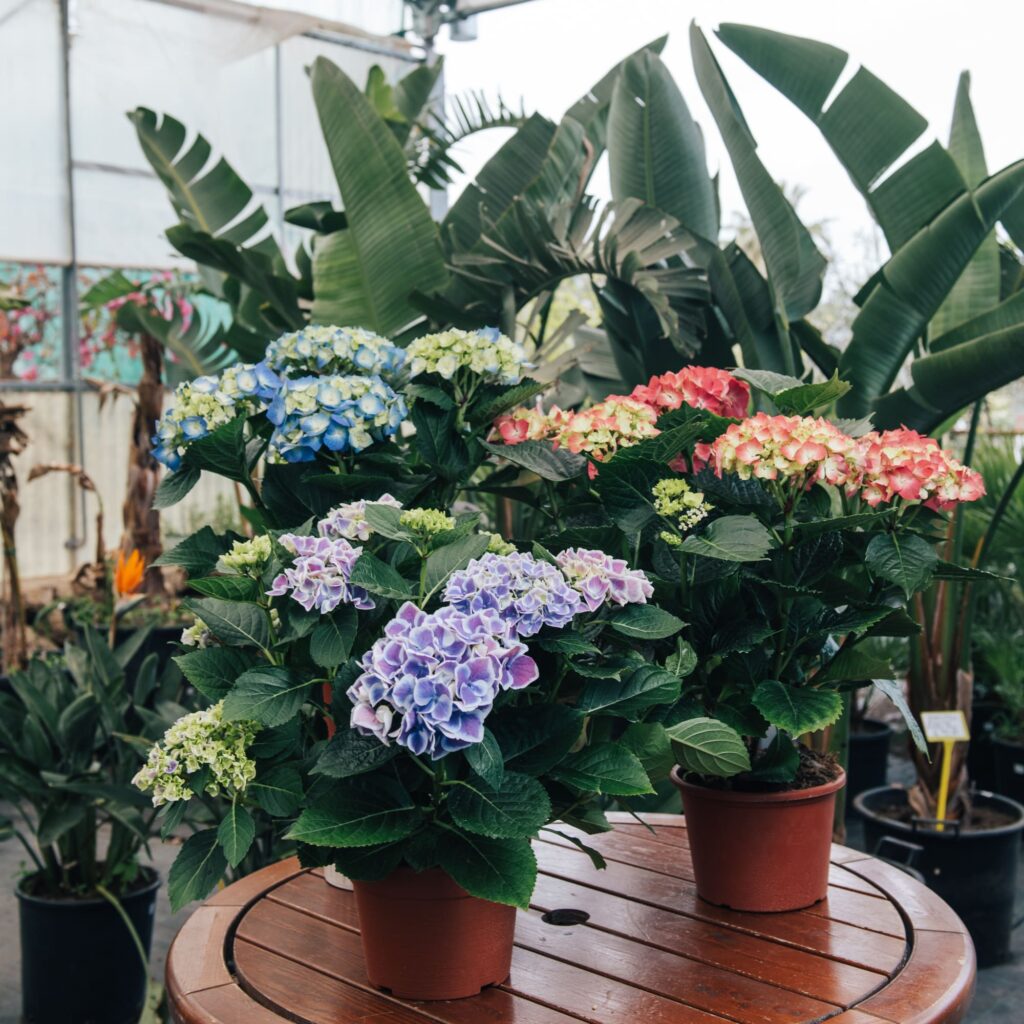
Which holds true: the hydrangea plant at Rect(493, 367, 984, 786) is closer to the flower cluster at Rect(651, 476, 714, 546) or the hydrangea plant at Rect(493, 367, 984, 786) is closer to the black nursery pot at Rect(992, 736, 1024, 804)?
the flower cluster at Rect(651, 476, 714, 546)

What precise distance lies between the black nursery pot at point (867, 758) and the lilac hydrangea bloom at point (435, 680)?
2.94 m

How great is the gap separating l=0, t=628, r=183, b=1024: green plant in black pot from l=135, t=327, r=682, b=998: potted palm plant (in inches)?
48.8

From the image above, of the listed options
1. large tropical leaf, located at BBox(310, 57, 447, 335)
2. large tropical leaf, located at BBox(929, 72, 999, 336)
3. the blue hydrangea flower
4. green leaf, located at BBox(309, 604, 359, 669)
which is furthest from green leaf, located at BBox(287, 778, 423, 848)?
large tropical leaf, located at BBox(929, 72, 999, 336)

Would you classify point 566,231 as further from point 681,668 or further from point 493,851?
point 493,851

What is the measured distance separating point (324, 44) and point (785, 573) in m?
5.99

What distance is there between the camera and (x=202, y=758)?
3.36ft

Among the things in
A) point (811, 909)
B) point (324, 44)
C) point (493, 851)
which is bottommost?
point (811, 909)

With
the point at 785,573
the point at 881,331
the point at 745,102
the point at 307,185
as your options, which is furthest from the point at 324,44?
the point at 785,573

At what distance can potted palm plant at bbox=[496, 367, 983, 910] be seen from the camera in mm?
1140

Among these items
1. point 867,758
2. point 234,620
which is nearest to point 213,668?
point 234,620

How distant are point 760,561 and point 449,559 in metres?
0.37

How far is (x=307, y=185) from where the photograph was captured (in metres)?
6.48

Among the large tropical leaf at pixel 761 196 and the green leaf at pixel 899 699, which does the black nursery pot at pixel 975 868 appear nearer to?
the large tropical leaf at pixel 761 196

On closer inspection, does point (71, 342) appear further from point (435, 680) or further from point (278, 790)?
point (435, 680)
